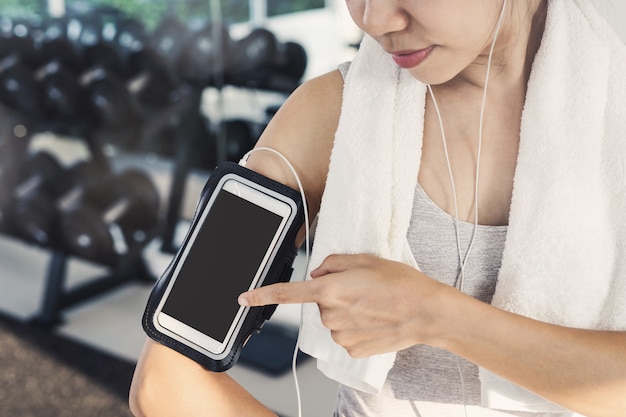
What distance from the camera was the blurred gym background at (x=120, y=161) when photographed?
224 centimetres

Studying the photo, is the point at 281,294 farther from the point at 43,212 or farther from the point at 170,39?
the point at 170,39

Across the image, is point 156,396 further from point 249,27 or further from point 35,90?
point 35,90

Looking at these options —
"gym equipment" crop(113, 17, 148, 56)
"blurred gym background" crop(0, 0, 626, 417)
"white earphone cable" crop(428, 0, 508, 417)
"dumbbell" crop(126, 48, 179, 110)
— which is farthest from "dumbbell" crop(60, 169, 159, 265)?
"white earphone cable" crop(428, 0, 508, 417)

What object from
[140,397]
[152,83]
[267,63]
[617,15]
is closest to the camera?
[140,397]

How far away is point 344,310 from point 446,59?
10.0 inches

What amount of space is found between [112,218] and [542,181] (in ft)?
6.27

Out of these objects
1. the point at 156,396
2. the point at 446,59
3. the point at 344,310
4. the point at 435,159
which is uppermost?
the point at 446,59

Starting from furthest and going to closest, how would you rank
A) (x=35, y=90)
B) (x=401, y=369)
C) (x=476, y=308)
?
(x=35, y=90) → (x=401, y=369) → (x=476, y=308)

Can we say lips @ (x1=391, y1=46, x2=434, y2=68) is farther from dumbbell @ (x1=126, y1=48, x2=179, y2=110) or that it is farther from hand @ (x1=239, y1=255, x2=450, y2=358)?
dumbbell @ (x1=126, y1=48, x2=179, y2=110)

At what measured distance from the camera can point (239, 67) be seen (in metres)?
2.60

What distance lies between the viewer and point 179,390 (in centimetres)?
71

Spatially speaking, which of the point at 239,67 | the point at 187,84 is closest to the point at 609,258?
the point at 239,67

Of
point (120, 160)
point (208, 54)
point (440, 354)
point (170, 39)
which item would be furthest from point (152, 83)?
point (440, 354)

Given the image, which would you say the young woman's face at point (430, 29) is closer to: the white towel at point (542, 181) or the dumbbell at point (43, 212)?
the white towel at point (542, 181)
